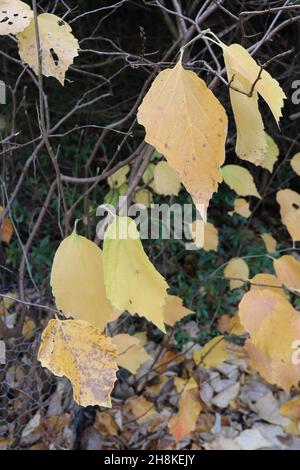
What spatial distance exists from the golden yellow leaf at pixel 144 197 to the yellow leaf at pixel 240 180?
0.78 ft

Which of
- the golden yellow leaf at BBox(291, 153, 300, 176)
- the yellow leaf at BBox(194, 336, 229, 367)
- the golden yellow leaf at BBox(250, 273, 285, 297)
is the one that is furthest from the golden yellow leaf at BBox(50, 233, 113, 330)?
the golden yellow leaf at BBox(291, 153, 300, 176)

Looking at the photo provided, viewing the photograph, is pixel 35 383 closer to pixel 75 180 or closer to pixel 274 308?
pixel 75 180

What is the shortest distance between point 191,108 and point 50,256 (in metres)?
1.62

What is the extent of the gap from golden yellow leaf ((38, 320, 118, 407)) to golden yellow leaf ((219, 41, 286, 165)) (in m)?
0.30

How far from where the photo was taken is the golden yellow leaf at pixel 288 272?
0.94m

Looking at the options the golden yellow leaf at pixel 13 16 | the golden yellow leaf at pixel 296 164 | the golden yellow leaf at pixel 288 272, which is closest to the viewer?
the golden yellow leaf at pixel 13 16

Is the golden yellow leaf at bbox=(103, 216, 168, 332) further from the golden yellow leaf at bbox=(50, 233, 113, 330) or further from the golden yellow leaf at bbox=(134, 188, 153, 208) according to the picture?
the golden yellow leaf at bbox=(134, 188, 153, 208)

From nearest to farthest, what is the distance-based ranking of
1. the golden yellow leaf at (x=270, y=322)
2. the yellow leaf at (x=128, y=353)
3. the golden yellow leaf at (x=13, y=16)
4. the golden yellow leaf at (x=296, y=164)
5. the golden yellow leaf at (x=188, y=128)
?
the golden yellow leaf at (x=188, y=128) < the golden yellow leaf at (x=13, y=16) < the golden yellow leaf at (x=270, y=322) < the yellow leaf at (x=128, y=353) < the golden yellow leaf at (x=296, y=164)

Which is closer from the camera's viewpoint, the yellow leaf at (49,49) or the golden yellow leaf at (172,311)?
the yellow leaf at (49,49)

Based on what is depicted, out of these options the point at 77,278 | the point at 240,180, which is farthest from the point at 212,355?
the point at 77,278

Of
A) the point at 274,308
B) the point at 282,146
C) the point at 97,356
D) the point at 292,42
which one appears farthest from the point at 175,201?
the point at 97,356
